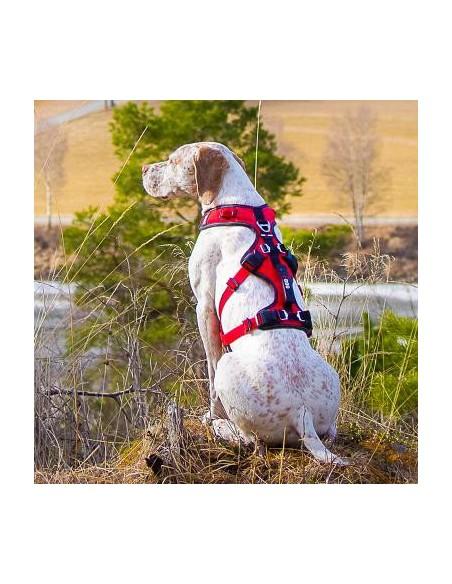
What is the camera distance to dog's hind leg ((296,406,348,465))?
18.1 feet

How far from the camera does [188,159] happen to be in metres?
5.98

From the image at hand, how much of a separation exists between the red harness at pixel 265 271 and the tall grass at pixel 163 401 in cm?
73

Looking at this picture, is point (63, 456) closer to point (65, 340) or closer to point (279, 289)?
point (65, 340)

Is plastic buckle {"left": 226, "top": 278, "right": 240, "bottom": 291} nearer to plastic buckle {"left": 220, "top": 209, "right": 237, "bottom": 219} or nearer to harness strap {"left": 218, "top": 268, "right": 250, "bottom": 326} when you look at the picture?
harness strap {"left": 218, "top": 268, "right": 250, "bottom": 326}

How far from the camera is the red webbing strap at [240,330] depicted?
5.52m

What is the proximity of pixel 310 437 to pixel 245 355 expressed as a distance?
1.89 feet

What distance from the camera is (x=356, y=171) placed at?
8.19 m

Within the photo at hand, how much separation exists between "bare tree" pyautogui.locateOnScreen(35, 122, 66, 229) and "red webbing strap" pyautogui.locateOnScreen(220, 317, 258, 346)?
7.34 feet

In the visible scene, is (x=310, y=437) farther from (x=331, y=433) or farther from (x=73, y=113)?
(x=73, y=113)

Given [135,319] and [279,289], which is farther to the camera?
[135,319]

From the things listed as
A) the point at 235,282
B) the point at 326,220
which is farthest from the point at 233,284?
the point at 326,220

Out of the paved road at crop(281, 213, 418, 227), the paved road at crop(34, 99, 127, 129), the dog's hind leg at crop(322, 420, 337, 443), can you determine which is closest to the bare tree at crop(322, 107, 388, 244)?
the paved road at crop(281, 213, 418, 227)

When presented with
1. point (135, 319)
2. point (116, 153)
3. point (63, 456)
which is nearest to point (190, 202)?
point (116, 153)

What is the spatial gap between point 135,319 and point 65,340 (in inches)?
20.7
